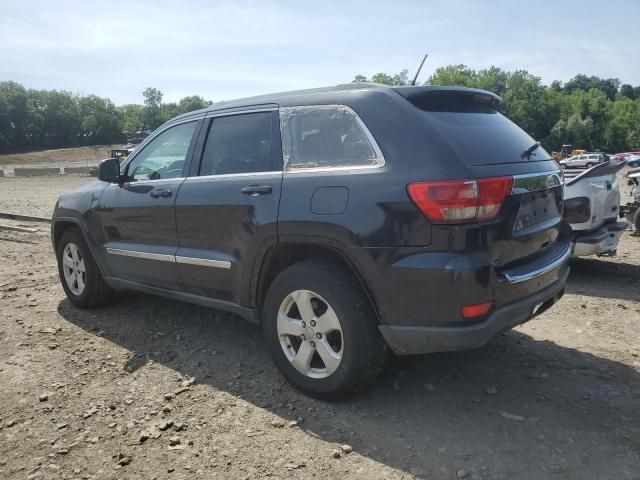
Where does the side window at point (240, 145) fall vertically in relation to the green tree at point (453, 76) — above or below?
below

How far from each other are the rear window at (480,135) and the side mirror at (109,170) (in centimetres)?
275

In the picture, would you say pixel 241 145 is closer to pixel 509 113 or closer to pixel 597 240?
pixel 597 240

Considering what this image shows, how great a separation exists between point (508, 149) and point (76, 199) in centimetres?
391

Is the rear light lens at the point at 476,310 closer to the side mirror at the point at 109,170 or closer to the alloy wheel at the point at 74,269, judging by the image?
the side mirror at the point at 109,170

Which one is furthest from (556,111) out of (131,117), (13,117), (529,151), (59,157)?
(529,151)

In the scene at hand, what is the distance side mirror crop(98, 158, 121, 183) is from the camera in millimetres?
4305

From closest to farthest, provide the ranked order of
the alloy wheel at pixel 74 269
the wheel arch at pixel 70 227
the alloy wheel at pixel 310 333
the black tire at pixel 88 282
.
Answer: the alloy wheel at pixel 310 333
the wheel arch at pixel 70 227
the black tire at pixel 88 282
the alloy wheel at pixel 74 269

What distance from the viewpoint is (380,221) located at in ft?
8.91

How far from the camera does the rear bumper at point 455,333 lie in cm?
264

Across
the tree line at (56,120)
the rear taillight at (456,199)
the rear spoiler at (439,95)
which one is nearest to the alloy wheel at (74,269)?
the rear spoiler at (439,95)

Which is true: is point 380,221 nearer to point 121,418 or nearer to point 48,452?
point 121,418

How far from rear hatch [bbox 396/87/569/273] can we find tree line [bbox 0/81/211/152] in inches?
3520

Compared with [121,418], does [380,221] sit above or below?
above

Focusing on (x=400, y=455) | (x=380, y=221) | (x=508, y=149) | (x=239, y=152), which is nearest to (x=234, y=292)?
(x=239, y=152)
